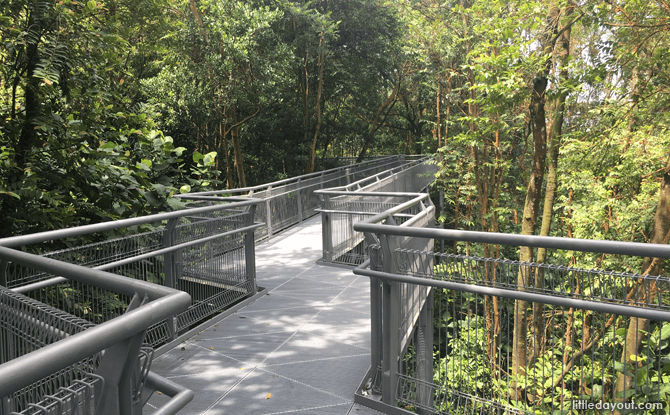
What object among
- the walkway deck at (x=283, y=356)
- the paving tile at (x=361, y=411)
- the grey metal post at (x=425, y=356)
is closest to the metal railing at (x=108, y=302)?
the walkway deck at (x=283, y=356)

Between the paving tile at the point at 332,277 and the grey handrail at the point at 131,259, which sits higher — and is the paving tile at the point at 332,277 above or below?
below

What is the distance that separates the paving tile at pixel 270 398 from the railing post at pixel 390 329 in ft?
1.27

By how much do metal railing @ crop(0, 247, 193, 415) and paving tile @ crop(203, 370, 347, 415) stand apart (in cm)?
177

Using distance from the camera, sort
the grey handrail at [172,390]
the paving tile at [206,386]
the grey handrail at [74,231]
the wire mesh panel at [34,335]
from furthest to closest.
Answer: the paving tile at [206,386] < the grey handrail at [74,231] < the grey handrail at [172,390] < the wire mesh panel at [34,335]

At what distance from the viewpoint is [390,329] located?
3.43 m

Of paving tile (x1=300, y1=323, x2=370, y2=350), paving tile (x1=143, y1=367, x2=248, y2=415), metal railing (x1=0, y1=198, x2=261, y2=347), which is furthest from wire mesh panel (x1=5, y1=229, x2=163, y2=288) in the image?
paving tile (x1=300, y1=323, x2=370, y2=350)

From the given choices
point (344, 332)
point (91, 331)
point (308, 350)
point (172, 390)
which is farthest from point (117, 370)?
point (344, 332)

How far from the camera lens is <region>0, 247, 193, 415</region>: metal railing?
3.61 ft

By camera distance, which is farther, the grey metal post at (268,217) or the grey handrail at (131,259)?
the grey metal post at (268,217)

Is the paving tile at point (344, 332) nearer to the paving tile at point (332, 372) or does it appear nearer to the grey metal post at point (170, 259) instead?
the paving tile at point (332, 372)

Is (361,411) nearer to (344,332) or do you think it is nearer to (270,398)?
(270,398)

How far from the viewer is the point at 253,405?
348 centimetres

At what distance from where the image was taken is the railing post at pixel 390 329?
11.0 ft

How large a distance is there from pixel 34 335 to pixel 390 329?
236 centimetres
